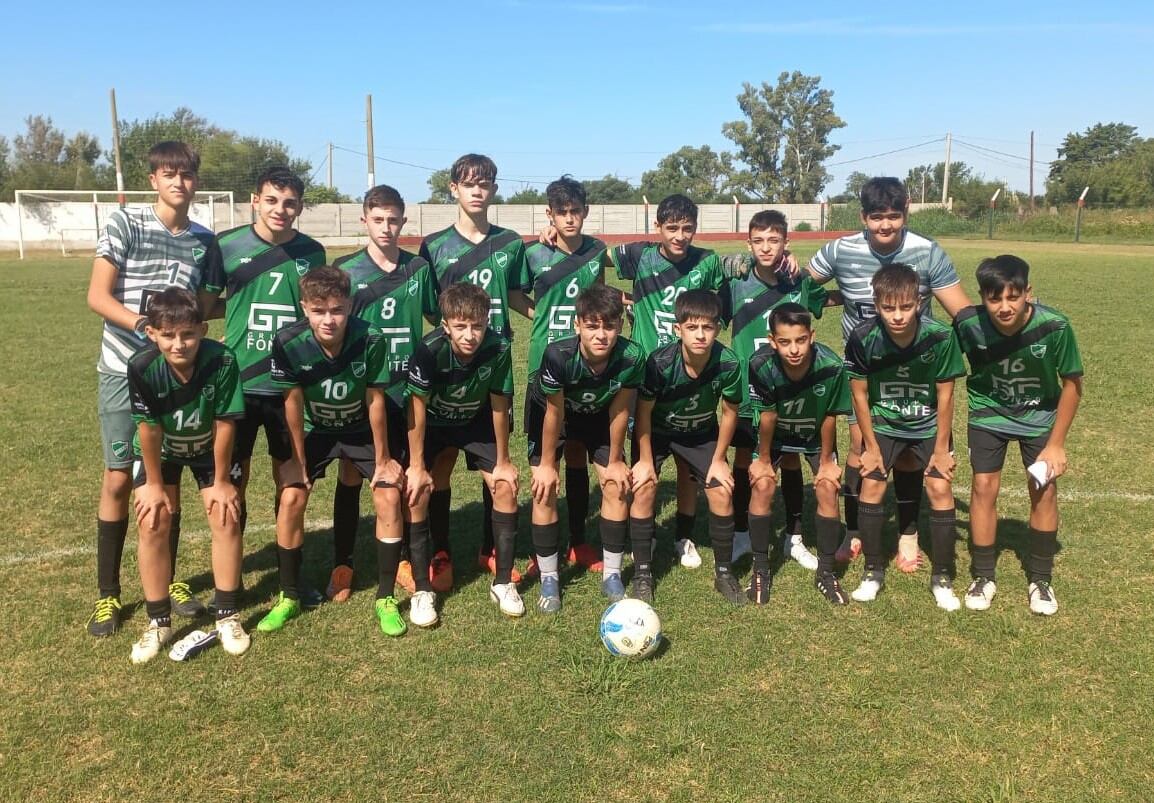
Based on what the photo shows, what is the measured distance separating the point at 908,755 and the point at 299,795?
2082 mm

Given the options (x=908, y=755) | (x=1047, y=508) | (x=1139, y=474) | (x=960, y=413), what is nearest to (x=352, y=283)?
(x=908, y=755)

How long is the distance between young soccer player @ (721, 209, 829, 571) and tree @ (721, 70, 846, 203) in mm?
64607

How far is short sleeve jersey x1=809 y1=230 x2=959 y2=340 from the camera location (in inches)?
179

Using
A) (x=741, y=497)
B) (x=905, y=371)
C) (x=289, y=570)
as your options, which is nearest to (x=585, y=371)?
(x=741, y=497)

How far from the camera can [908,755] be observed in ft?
9.84

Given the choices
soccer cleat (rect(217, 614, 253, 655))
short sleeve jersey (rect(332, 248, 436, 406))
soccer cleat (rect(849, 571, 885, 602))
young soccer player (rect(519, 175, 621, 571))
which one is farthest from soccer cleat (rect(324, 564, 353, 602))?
soccer cleat (rect(849, 571, 885, 602))

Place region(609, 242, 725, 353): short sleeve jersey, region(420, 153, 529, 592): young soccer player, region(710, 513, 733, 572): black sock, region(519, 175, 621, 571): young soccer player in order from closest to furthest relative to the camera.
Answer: region(710, 513, 733, 572): black sock
region(420, 153, 529, 592): young soccer player
region(519, 175, 621, 571): young soccer player
region(609, 242, 725, 353): short sleeve jersey

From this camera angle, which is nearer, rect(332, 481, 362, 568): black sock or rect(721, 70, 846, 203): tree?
rect(332, 481, 362, 568): black sock

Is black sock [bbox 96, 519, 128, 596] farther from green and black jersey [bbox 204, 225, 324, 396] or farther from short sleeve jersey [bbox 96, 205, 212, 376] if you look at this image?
green and black jersey [bbox 204, 225, 324, 396]

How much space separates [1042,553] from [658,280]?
2.36m

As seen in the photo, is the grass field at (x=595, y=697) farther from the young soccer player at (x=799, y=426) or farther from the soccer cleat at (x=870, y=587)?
the young soccer player at (x=799, y=426)

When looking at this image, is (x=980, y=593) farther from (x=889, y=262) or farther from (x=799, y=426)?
(x=889, y=262)

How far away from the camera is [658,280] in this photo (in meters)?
4.72

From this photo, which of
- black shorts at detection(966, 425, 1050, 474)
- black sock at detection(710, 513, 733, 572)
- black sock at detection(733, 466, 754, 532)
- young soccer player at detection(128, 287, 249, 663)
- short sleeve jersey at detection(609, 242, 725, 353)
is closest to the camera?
young soccer player at detection(128, 287, 249, 663)
